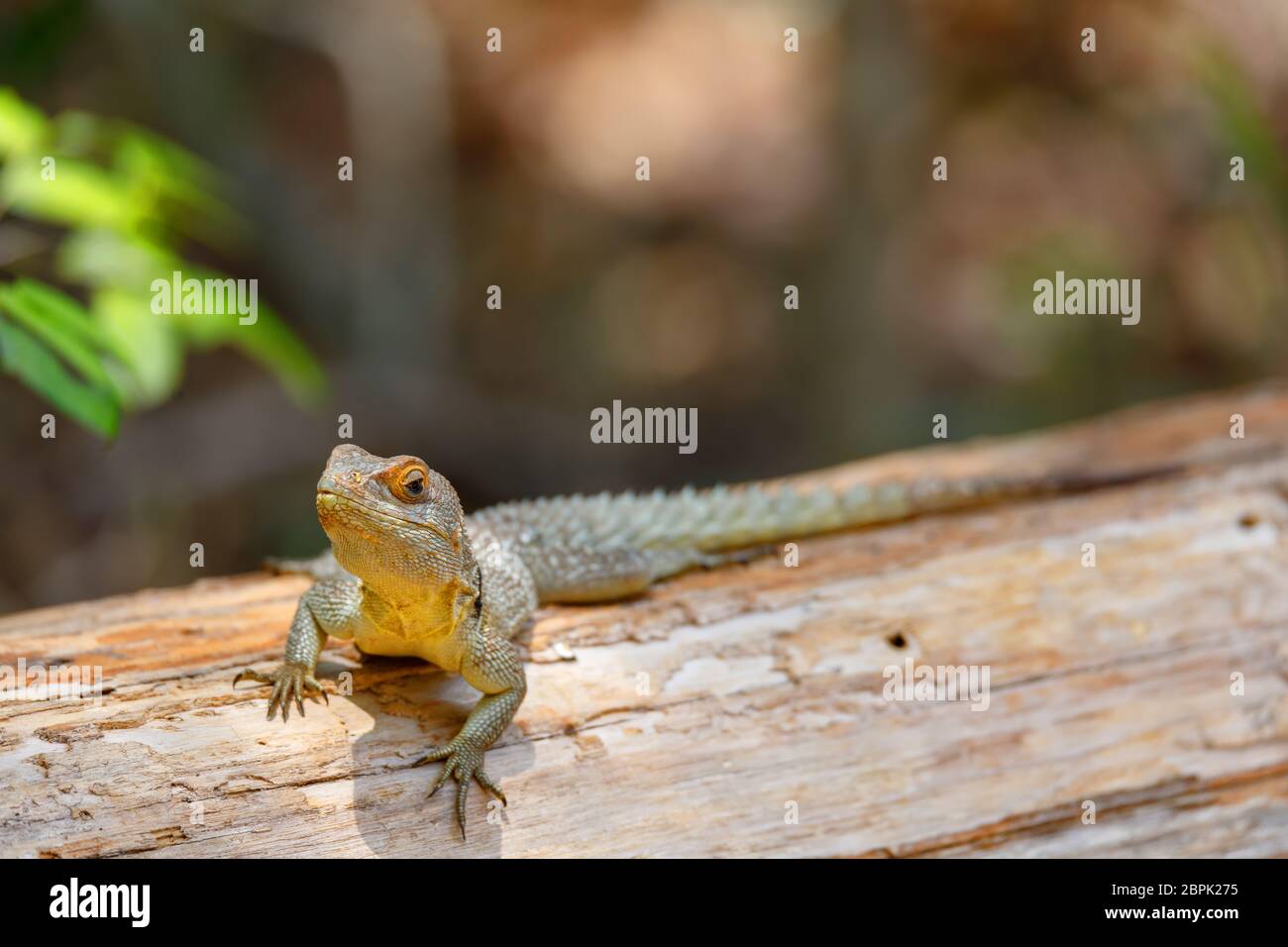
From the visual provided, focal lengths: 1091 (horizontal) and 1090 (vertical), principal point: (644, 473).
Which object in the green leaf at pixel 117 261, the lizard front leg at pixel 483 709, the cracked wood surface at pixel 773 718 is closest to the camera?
the cracked wood surface at pixel 773 718

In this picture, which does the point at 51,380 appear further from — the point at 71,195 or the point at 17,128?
the point at 17,128

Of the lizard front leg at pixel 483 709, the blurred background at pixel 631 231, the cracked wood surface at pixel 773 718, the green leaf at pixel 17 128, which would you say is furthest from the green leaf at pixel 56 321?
the blurred background at pixel 631 231

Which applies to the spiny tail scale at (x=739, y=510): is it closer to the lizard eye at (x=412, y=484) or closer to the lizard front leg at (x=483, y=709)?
the lizard front leg at (x=483, y=709)

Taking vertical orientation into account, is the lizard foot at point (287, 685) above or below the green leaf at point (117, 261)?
below

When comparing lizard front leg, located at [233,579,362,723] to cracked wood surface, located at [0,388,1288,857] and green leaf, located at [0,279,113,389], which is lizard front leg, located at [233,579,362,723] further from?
green leaf, located at [0,279,113,389]

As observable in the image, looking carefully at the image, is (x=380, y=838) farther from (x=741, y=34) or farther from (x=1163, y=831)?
(x=741, y=34)

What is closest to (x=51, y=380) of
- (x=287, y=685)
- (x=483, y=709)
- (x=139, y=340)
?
(x=139, y=340)

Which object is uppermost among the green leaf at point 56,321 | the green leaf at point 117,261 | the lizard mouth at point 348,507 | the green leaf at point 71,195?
the green leaf at point 71,195

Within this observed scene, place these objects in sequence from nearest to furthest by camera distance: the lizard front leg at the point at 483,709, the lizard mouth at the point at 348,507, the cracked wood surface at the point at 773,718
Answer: the lizard mouth at the point at 348,507 → the cracked wood surface at the point at 773,718 → the lizard front leg at the point at 483,709

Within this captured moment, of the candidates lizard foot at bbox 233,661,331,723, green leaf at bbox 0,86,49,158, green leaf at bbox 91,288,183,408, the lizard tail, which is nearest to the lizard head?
lizard foot at bbox 233,661,331,723
